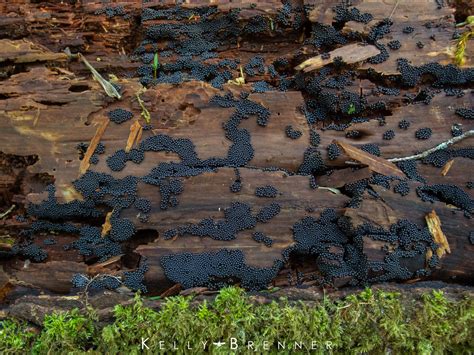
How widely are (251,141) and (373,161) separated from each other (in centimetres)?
97

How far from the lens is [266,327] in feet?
10.0

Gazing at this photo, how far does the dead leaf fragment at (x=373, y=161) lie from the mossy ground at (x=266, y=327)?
0.94 metres

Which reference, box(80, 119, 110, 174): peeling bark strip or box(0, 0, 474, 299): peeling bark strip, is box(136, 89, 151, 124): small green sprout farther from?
box(80, 119, 110, 174): peeling bark strip

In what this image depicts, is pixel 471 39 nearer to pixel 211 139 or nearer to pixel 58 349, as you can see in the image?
pixel 211 139

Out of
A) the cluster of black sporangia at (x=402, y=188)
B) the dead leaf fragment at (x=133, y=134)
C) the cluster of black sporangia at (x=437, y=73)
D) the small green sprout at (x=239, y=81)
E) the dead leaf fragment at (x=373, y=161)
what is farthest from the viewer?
the small green sprout at (x=239, y=81)

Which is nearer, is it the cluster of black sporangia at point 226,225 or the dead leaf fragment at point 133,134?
the cluster of black sporangia at point 226,225

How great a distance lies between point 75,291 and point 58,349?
424 millimetres

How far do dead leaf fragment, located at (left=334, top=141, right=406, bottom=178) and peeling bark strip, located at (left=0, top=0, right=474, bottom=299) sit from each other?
0.01 metres

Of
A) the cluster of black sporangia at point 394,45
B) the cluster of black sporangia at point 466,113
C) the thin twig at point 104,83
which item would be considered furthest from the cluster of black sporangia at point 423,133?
the thin twig at point 104,83

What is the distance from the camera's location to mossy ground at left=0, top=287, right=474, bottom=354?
10.0ft

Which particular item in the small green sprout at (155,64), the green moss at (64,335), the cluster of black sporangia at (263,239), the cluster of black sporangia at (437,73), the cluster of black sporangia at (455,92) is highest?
the cluster of black sporangia at (437,73)

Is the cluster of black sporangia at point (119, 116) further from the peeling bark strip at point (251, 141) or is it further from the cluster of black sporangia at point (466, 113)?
the cluster of black sporangia at point (466, 113)

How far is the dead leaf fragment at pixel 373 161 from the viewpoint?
357 cm

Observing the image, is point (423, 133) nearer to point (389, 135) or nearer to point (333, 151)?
point (389, 135)
